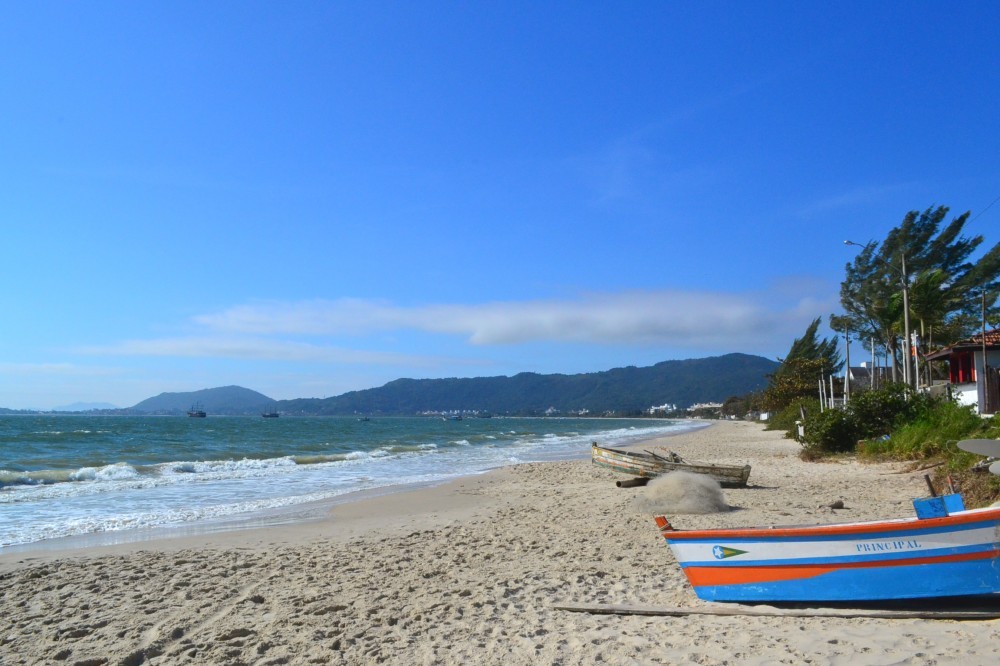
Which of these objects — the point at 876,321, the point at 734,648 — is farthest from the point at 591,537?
the point at 876,321

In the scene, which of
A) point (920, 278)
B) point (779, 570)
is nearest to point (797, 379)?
point (920, 278)

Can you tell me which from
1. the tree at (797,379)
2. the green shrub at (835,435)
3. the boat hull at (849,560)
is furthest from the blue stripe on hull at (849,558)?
the tree at (797,379)

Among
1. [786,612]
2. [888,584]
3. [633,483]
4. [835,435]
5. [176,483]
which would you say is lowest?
[176,483]

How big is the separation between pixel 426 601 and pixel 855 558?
13.0 ft

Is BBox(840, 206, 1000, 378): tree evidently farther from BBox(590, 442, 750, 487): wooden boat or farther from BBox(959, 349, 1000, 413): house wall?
BBox(590, 442, 750, 487): wooden boat

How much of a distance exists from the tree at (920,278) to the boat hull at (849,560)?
29140 mm

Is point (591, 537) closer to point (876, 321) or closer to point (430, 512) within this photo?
point (430, 512)

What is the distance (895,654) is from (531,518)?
26.9 feet

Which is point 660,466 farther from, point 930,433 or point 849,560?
point 849,560

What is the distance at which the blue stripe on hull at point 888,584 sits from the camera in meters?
5.91

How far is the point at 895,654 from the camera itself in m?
5.13

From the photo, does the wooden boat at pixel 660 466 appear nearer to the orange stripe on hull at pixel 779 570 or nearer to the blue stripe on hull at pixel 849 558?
the orange stripe on hull at pixel 779 570

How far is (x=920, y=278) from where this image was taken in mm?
31891

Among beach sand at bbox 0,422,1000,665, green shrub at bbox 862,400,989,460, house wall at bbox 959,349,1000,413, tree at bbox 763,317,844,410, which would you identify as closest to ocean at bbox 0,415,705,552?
beach sand at bbox 0,422,1000,665
